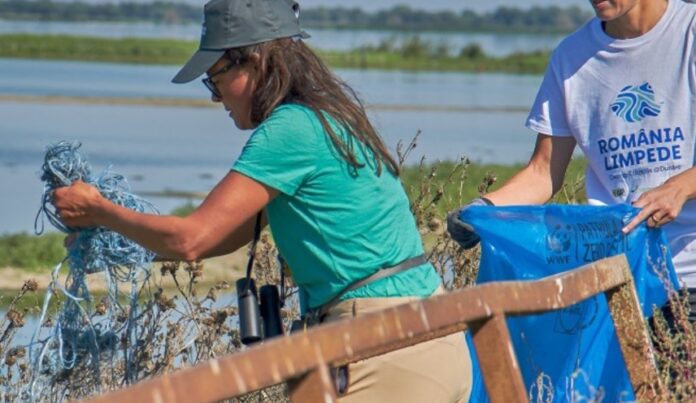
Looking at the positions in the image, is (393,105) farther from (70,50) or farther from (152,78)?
(70,50)

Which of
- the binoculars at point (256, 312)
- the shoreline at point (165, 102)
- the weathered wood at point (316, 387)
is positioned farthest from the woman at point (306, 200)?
the shoreline at point (165, 102)

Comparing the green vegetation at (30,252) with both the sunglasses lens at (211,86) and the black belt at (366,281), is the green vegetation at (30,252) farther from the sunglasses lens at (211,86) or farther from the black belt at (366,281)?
the black belt at (366,281)

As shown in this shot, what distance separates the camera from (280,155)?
11.7 ft

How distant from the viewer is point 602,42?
442cm

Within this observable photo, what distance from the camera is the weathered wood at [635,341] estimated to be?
3.88m

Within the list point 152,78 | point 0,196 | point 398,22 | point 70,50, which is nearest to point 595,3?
point 0,196

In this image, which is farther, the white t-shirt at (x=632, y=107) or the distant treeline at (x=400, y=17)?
the distant treeline at (x=400, y=17)

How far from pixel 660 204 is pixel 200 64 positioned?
1309 mm

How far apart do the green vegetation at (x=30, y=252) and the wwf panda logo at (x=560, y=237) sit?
30.1 ft

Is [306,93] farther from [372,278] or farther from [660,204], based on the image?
[660,204]

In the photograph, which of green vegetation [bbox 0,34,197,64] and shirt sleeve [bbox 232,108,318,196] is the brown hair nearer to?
shirt sleeve [bbox 232,108,318,196]

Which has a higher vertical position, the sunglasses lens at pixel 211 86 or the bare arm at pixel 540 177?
the sunglasses lens at pixel 211 86

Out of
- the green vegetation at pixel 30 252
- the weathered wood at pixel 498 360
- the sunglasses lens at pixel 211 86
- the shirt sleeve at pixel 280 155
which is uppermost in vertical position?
the green vegetation at pixel 30 252

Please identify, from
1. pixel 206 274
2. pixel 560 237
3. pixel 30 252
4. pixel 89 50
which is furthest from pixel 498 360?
pixel 89 50
